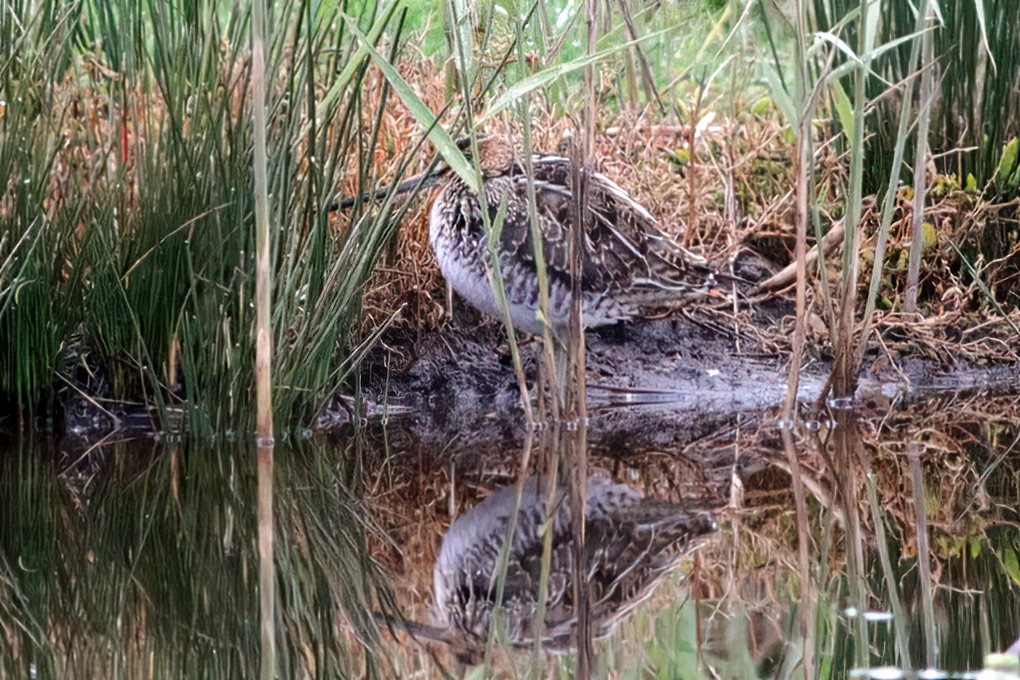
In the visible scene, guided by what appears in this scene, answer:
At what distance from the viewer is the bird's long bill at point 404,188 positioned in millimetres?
3672

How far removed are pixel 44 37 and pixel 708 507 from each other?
2173mm

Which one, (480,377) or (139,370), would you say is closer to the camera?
(139,370)

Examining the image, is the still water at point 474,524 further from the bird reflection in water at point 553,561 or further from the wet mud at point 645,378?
the wet mud at point 645,378

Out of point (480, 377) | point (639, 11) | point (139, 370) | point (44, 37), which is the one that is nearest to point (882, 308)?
point (480, 377)

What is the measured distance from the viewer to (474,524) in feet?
9.58

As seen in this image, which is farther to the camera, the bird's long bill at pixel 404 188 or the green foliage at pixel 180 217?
the bird's long bill at pixel 404 188

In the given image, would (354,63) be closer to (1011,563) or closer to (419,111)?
(419,111)

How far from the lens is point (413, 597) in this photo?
2.44 m

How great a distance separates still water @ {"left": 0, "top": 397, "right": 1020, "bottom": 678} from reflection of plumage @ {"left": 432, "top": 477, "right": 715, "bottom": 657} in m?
0.02

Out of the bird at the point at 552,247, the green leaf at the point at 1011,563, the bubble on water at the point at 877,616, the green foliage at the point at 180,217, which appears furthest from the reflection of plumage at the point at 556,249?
the bubble on water at the point at 877,616

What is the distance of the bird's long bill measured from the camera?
12.0 ft

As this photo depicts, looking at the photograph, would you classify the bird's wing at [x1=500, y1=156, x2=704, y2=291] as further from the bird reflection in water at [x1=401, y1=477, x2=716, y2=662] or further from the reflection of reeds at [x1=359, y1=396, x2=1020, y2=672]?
the bird reflection in water at [x1=401, y1=477, x2=716, y2=662]

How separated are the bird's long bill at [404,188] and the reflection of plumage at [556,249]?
0.20 feet

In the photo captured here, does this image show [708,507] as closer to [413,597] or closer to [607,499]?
[607,499]
